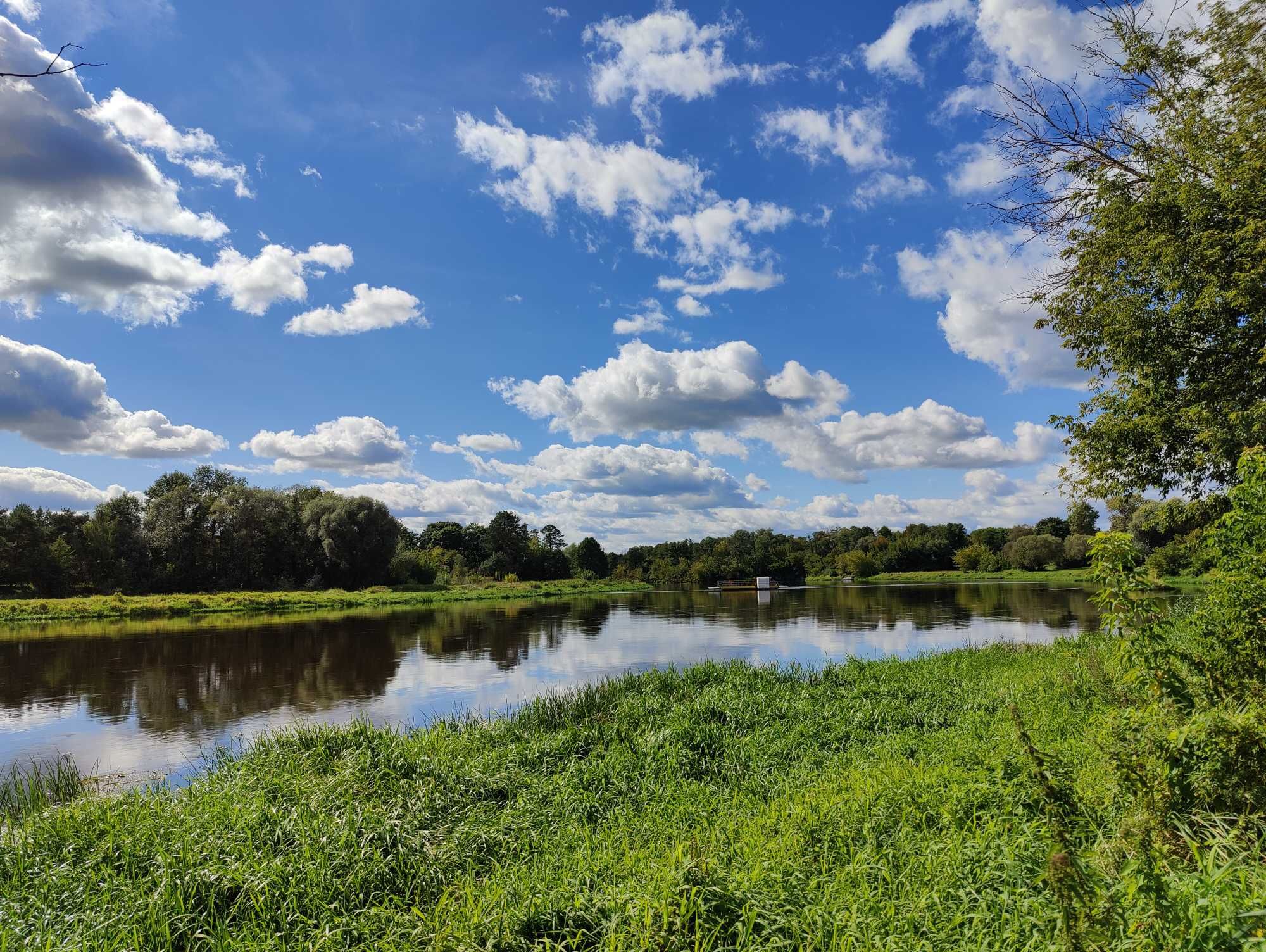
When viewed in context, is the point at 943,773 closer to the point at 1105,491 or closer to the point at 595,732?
the point at 595,732

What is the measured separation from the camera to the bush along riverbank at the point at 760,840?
3674mm

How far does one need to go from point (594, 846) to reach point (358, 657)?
67.4 ft

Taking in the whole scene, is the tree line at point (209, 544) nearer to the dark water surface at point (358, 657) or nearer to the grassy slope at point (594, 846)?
the dark water surface at point (358, 657)

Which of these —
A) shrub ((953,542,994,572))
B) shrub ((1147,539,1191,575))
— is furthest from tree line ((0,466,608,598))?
shrub ((953,542,994,572))

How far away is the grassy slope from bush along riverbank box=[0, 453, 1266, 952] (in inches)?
1.2

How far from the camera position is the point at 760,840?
5.38 m

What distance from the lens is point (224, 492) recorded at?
64.3 m

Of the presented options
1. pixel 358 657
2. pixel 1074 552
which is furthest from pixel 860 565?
pixel 358 657

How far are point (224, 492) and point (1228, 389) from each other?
7286 cm

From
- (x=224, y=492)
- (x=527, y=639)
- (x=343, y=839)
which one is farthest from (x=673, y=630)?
(x=224, y=492)

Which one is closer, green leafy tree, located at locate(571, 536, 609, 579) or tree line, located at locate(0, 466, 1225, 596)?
tree line, located at locate(0, 466, 1225, 596)

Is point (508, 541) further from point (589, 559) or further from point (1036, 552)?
point (1036, 552)

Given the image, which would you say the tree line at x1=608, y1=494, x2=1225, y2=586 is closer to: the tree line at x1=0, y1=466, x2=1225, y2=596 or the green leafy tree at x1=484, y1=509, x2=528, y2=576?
the tree line at x1=0, y1=466, x2=1225, y2=596

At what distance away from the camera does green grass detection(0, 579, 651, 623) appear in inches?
1569
